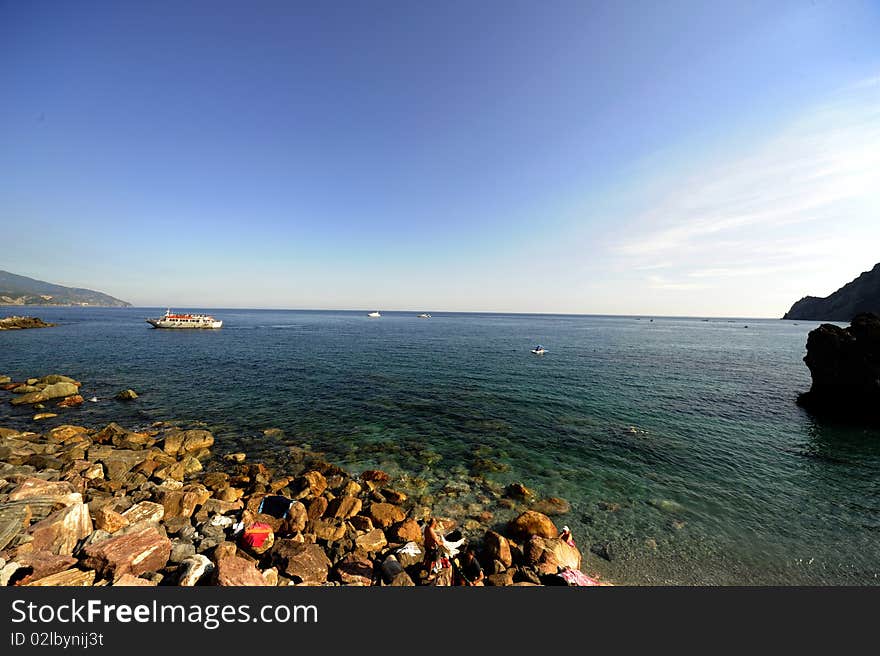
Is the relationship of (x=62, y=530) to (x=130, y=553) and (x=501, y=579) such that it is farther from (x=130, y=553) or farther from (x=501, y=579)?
(x=501, y=579)

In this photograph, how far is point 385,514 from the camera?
13039mm

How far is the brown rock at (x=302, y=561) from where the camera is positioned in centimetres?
952

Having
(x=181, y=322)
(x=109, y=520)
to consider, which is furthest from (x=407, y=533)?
(x=181, y=322)

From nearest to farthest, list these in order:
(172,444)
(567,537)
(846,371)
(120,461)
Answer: (567,537), (120,461), (172,444), (846,371)

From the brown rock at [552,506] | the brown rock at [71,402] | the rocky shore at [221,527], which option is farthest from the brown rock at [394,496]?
the brown rock at [71,402]

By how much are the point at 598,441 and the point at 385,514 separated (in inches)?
665

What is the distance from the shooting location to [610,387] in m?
37.0

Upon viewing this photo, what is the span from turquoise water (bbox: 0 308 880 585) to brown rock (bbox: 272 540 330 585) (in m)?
6.07

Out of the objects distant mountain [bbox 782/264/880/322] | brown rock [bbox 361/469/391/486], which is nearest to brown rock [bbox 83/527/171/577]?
brown rock [bbox 361/469/391/486]

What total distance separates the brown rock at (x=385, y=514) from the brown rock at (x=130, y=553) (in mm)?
6838

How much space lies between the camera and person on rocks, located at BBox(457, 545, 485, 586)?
978cm

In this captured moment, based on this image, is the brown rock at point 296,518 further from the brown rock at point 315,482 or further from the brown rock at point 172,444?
the brown rock at point 172,444

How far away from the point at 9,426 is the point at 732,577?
43108 mm

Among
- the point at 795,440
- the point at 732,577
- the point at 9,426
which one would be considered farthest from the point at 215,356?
the point at 795,440
